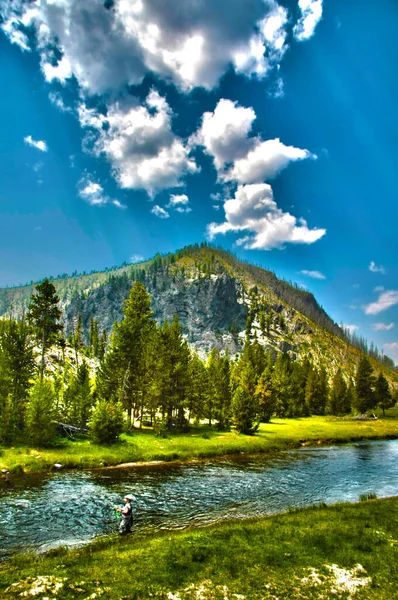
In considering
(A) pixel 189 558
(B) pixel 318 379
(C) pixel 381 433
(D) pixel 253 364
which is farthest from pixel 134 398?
(B) pixel 318 379

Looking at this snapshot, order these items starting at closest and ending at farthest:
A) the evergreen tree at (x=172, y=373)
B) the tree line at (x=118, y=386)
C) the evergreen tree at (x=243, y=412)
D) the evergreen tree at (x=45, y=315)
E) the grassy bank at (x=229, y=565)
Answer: the grassy bank at (x=229, y=565)
the tree line at (x=118, y=386)
the evergreen tree at (x=45, y=315)
the evergreen tree at (x=172, y=373)
the evergreen tree at (x=243, y=412)

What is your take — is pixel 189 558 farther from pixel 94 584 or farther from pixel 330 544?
pixel 330 544

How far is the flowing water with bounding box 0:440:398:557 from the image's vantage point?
22.1 metres

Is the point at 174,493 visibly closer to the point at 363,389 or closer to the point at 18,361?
the point at 18,361

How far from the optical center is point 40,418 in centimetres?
4144

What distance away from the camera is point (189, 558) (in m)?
15.7

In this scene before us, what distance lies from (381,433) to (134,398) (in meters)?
56.2

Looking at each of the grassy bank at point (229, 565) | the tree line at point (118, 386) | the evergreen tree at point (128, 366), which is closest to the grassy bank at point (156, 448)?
the tree line at point (118, 386)

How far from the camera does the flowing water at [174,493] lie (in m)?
22.1

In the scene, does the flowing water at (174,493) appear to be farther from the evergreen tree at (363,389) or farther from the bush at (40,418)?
the evergreen tree at (363,389)

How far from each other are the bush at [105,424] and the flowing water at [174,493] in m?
7.86

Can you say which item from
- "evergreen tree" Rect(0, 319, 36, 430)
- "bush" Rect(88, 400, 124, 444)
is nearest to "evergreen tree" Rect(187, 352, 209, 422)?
"bush" Rect(88, 400, 124, 444)

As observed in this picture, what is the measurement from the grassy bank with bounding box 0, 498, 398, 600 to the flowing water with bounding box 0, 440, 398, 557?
375cm

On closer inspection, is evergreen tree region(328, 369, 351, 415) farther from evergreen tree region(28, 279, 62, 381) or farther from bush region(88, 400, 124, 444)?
evergreen tree region(28, 279, 62, 381)
